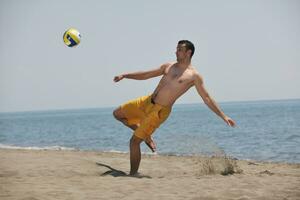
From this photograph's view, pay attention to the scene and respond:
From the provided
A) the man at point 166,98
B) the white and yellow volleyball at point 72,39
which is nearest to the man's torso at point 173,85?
the man at point 166,98

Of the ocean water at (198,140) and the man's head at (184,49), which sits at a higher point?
the man's head at (184,49)

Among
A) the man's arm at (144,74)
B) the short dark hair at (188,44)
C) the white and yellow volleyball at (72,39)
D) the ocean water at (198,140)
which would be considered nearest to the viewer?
the short dark hair at (188,44)

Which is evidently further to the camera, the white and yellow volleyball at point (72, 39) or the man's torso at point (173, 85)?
the white and yellow volleyball at point (72, 39)

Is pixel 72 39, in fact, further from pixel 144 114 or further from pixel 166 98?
pixel 166 98

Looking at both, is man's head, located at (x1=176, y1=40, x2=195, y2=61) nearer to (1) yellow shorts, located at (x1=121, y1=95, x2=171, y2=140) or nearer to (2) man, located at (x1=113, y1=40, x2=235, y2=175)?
(2) man, located at (x1=113, y1=40, x2=235, y2=175)

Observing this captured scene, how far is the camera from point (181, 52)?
718cm

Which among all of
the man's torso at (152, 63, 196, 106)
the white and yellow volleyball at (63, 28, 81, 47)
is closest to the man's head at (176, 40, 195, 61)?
the man's torso at (152, 63, 196, 106)

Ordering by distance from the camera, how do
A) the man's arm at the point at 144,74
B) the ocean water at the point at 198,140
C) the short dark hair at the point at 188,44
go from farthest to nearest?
the ocean water at the point at 198,140 < the man's arm at the point at 144,74 < the short dark hair at the point at 188,44

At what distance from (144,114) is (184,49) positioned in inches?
51.2

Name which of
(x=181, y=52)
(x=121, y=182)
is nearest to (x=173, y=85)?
(x=181, y=52)

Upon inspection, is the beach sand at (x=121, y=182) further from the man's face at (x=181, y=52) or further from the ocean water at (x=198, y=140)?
the man's face at (x=181, y=52)

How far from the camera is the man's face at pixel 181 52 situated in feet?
23.5

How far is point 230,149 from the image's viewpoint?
18609 mm

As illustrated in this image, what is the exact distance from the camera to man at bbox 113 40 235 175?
7.15 meters
